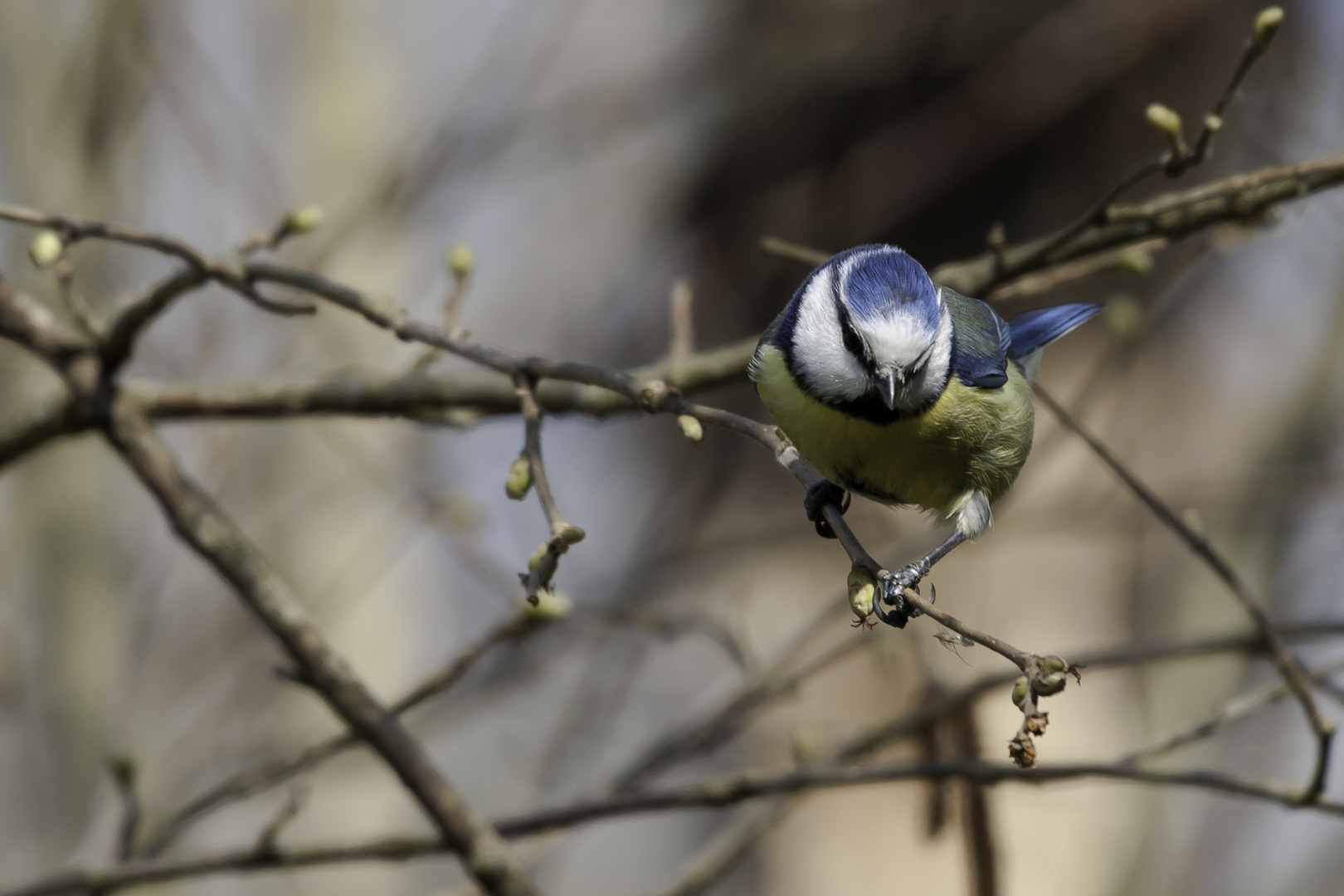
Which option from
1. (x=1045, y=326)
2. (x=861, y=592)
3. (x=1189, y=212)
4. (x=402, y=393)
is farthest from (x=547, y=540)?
(x=1045, y=326)

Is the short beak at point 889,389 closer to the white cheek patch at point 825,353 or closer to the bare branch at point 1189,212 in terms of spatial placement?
the white cheek patch at point 825,353

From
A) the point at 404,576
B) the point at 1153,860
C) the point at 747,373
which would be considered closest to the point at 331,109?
the point at 404,576

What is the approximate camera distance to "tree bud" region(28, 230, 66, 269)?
1555 mm

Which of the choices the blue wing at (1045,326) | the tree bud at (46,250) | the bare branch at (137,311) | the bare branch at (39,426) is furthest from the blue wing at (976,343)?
the bare branch at (39,426)

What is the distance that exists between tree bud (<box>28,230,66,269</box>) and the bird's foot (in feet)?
3.82

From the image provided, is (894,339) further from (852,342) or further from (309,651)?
(309,651)

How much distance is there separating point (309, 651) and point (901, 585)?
0.90 m

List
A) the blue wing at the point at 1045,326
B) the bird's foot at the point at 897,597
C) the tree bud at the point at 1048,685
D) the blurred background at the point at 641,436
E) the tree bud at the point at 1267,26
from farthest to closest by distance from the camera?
the blurred background at the point at 641,436, the blue wing at the point at 1045,326, the tree bud at the point at 1267,26, the bird's foot at the point at 897,597, the tree bud at the point at 1048,685

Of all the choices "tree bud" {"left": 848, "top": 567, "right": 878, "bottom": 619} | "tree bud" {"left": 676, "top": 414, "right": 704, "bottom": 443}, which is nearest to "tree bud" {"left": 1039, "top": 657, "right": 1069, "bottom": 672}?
"tree bud" {"left": 848, "top": 567, "right": 878, "bottom": 619}

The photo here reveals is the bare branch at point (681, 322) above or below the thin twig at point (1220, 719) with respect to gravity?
above

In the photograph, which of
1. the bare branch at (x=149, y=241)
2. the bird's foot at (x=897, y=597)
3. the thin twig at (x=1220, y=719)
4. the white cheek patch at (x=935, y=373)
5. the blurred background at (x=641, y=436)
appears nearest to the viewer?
the bird's foot at (x=897, y=597)

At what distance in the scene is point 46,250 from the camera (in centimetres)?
156

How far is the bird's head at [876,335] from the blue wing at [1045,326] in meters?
0.40

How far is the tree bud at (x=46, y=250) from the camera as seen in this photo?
155 cm
